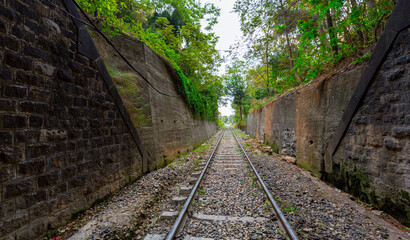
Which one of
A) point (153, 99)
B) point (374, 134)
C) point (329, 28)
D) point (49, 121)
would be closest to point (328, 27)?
point (329, 28)

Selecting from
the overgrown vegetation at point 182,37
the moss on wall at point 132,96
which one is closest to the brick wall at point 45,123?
the moss on wall at point 132,96

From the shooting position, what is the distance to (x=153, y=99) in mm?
6520

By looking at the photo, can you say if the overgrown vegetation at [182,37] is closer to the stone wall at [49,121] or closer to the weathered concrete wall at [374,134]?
the stone wall at [49,121]

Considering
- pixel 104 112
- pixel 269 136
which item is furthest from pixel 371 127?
pixel 269 136

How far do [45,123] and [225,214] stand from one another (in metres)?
3.39

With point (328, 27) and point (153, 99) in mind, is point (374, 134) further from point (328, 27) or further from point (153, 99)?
point (153, 99)

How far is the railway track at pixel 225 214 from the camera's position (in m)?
2.55

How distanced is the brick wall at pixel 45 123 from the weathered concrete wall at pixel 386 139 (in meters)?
5.51

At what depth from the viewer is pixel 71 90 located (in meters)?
3.15

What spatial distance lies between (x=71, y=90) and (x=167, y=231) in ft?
9.92

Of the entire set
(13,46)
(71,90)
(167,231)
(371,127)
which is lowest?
(167,231)

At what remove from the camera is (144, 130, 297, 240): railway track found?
2553 millimetres

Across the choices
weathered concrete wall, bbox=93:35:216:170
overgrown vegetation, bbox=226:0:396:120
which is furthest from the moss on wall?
overgrown vegetation, bbox=226:0:396:120

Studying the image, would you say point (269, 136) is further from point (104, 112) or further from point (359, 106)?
point (104, 112)
